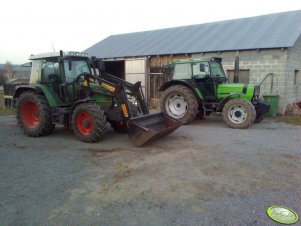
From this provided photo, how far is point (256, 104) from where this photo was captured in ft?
28.3

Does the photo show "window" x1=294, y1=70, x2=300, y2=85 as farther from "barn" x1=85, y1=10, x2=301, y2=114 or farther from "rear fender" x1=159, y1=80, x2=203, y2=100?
"rear fender" x1=159, y1=80, x2=203, y2=100

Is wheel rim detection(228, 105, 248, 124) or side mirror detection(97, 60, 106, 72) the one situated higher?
side mirror detection(97, 60, 106, 72)

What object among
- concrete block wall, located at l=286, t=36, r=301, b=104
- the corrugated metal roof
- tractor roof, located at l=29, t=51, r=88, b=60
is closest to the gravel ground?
tractor roof, located at l=29, t=51, r=88, b=60

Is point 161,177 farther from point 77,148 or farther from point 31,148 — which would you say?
point 31,148

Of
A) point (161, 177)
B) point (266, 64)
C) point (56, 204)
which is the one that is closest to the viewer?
point (56, 204)

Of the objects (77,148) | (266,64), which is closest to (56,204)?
(77,148)

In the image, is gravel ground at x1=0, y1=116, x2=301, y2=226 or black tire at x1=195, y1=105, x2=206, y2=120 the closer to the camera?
gravel ground at x1=0, y1=116, x2=301, y2=226

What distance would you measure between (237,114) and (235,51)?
157 inches

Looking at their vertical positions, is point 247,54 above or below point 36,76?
above

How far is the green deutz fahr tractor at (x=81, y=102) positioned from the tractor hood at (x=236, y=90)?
2.81 m

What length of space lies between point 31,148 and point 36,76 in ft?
7.49

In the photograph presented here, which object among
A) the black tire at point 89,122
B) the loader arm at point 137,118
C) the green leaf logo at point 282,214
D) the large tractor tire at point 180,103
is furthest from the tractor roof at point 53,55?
the green leaf logo at point 282,214

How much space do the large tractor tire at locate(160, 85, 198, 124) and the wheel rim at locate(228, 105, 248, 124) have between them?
3.60ft

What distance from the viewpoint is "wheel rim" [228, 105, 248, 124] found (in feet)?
26.9
